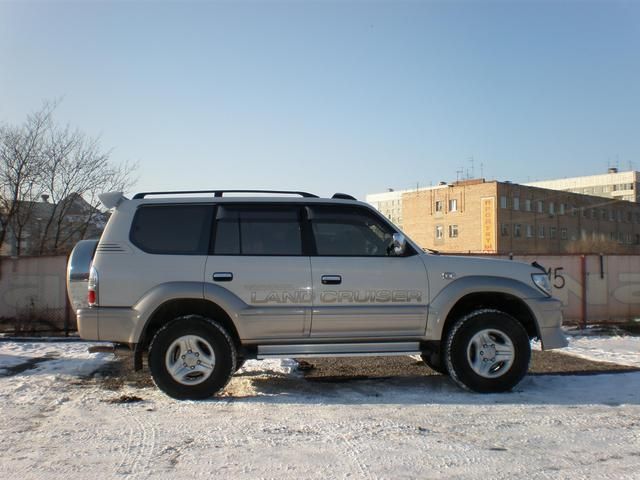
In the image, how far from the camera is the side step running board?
572 centimetres

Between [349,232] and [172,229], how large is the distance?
1.84 m

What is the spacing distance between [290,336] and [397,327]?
1108mm

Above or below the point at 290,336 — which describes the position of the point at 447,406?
below

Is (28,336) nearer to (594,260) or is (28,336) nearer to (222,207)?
(222,207)

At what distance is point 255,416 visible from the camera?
5109mm

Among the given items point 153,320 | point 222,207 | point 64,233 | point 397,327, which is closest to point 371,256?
point 397,327

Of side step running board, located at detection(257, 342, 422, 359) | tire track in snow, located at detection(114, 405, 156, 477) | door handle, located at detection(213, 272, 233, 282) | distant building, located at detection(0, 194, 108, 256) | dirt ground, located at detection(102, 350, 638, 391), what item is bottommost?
tire track in snow, located at detection(114, 405, 156, 477)

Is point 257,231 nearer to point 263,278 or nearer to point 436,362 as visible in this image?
point 263,278

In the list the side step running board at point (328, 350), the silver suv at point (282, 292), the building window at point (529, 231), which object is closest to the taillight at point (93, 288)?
the silver suv at point (282, 292)

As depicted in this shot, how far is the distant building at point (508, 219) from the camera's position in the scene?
65.9 meters

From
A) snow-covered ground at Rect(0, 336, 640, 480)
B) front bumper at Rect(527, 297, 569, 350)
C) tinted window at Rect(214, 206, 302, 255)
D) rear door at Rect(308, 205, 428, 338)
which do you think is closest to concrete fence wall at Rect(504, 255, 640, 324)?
snow-covered ground at Rect(0, 336, 640, 480)

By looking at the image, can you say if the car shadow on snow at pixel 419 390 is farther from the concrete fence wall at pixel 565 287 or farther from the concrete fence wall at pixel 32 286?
the concrete fence wall at pixel 32 286

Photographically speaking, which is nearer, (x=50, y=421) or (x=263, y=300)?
(x=50, y=421)

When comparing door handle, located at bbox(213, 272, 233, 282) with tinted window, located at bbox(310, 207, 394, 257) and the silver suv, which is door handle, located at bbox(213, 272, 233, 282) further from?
tinted window, located at bbox(310, 207, 394, 257)
